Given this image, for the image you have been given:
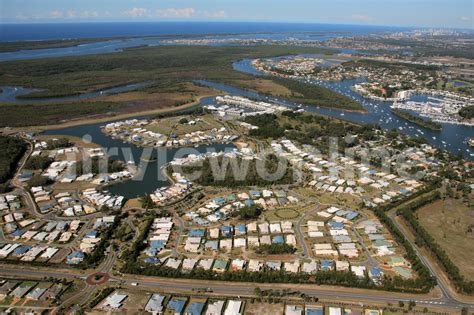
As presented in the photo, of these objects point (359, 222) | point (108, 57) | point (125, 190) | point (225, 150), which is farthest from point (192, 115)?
point (108, 57)

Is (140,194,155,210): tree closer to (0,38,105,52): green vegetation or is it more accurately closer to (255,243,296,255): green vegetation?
(255,243,296,255): green vegetation

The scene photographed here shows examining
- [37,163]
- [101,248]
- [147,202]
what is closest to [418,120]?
[147,202]

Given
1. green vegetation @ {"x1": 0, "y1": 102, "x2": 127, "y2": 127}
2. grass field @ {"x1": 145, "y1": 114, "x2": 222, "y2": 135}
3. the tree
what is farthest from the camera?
green vegetation @ {"x1": 0, "y1": 102, "x2": 127, "y2": 127}

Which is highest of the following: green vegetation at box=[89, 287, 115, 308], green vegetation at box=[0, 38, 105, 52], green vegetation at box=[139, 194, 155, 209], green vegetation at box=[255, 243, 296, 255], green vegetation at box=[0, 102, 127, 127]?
green vegetation at box=[0, 38, 105, 52]

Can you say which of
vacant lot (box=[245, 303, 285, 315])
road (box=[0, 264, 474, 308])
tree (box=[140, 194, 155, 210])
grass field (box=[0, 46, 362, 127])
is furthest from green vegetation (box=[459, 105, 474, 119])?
vacant lot (box=[245, 303, 285, 315])

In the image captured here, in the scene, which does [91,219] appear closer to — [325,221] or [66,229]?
[66,229]

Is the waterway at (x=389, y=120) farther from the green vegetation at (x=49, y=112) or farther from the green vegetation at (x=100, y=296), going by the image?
the green vegetation at (x=100, y=296)
